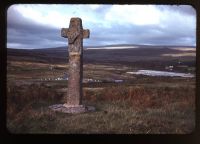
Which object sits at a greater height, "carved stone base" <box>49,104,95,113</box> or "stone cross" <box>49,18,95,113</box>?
"stone cross" <box>49,18,95,113</box>

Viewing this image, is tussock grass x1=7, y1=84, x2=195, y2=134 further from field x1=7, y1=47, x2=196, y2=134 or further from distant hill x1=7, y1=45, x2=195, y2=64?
distant hill x1=7, y1=45, x2=195, y2=64

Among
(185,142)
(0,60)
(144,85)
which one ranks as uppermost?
(0,60)

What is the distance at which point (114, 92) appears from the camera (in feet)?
12.3

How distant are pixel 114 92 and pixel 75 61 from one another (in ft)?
1.90

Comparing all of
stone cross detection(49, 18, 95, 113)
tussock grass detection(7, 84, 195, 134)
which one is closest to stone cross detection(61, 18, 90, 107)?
stone cross detection(49, 18, 95, 113)

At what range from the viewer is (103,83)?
374cm

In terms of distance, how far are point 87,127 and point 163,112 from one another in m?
0.76

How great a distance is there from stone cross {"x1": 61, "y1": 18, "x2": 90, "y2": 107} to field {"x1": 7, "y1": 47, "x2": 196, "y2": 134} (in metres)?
0.19

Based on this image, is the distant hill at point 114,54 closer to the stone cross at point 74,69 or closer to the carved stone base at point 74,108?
the stone cross at point 74,69

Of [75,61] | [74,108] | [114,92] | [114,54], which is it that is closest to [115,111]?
[114,92]

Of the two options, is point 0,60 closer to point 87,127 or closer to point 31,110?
point 31,110

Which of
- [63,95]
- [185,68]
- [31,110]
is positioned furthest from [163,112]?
[31,110]

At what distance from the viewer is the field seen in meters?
3.65

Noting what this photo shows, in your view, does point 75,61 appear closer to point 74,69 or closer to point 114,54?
point 74,69
